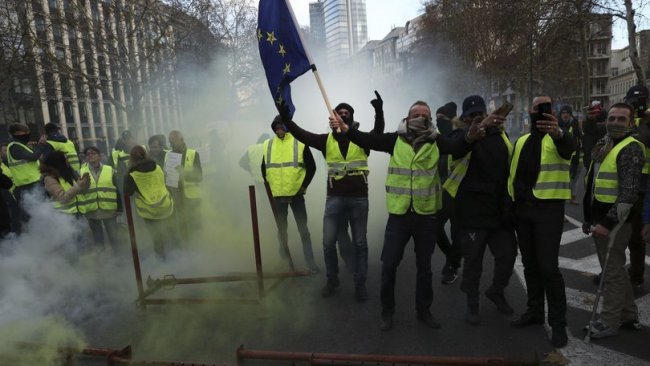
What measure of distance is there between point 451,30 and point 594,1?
1731 centimetres

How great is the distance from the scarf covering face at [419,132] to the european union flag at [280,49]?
1159 mm

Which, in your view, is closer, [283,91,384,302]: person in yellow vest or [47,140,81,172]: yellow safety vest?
[283,91,384,302]: person in yellow vest

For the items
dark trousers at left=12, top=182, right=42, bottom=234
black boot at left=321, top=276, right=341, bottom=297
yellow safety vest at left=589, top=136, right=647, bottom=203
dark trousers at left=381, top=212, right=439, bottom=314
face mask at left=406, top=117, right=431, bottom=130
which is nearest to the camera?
yellow safety vest at left=589, top=136, right=647, bottom=203

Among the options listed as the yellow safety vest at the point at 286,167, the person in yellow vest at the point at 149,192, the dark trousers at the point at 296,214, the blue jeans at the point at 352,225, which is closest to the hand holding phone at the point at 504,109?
the blue jeans at the point at 352,225

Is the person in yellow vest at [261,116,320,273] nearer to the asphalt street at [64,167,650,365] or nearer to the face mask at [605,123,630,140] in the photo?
the asphalt street at [64,167,650,365]

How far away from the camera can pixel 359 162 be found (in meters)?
4.54

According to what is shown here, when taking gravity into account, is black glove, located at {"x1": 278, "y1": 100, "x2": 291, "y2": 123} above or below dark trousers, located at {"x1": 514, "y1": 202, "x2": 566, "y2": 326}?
above

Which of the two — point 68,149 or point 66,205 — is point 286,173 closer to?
point 66,205

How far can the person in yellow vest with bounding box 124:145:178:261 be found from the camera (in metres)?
5.68

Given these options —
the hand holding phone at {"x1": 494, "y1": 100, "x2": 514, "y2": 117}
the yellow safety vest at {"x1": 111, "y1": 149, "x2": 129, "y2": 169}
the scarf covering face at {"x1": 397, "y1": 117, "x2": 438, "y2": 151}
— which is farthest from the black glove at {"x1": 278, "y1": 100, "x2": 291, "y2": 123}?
the yellow safety vest at {"x1": 111, "y1": 149, "x2": 129, "y2": 169}

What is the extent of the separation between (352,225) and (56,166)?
368cm

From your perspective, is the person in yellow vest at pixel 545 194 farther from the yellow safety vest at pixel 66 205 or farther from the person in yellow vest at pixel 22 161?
the person in yellow vest at pixel 22 161

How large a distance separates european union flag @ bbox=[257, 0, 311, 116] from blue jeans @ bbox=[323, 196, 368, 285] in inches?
42.5

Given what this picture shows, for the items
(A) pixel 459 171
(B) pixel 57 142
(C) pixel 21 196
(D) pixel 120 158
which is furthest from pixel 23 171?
(A) pixel 459 171
